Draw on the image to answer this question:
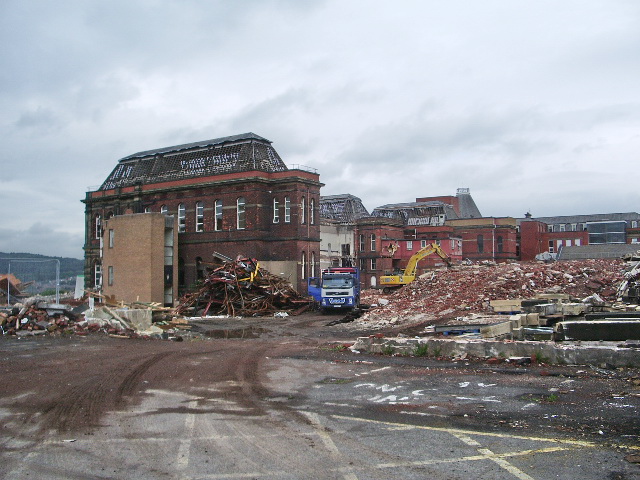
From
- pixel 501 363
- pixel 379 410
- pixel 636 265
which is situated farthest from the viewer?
pixel 636 265

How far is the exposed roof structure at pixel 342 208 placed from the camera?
225ft

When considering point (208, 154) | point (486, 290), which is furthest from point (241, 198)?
point (486, 290)

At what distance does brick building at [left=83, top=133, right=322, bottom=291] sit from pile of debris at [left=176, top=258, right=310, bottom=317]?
6.33 meters

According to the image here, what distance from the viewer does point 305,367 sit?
13000 mm

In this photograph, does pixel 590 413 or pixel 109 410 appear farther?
pixel 109 410

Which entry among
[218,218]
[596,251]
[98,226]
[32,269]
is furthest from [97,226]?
[596,251]

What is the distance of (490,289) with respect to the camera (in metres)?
26.6

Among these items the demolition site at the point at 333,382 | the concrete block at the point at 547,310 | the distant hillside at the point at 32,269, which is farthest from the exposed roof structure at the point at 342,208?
the concrete block at the point at 547,310

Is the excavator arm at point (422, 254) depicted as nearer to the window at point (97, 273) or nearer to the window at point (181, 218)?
the window at point (181, 218)

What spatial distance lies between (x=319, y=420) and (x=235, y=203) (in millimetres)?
35597

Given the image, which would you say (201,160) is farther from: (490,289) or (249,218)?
(490,289)

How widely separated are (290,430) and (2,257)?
2640 cm

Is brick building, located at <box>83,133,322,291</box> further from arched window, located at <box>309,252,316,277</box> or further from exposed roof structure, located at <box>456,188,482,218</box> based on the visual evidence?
exposed roof structure, located at <box>456,188,482,218</box>

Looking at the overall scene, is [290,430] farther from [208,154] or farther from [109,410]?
[208,154]
